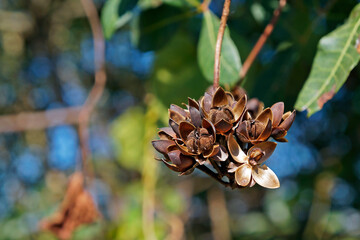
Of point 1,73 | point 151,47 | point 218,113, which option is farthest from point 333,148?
point 1,73

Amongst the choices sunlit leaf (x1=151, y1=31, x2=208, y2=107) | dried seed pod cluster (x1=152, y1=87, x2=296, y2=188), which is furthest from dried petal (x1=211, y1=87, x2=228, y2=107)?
sunlit leaf (x1=151, y1=31, x2=208, y2=107)

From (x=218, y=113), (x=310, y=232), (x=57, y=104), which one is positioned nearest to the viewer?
(x=218, y=113)

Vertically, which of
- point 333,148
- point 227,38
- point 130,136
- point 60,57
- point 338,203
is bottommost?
point 338,203

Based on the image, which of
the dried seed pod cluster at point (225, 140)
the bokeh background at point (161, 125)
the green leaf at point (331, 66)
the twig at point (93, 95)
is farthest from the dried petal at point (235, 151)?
the twig at point (93, 95)

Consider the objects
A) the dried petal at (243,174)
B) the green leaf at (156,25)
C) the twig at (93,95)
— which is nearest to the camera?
the dried petal at (243,174)

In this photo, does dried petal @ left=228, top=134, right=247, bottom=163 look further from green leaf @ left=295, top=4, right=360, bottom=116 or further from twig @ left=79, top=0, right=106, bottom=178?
twig @ left=79, top=0, right=106, bottom=178

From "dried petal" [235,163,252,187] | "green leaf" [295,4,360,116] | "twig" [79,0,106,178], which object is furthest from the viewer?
"twig" [79,0,106,178]

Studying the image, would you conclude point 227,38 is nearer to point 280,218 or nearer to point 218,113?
point 218,113

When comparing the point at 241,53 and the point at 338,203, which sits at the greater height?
the point at 241,53

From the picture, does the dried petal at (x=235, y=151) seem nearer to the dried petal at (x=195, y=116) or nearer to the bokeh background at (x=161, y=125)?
the dried petal at (x=195, y=116)
